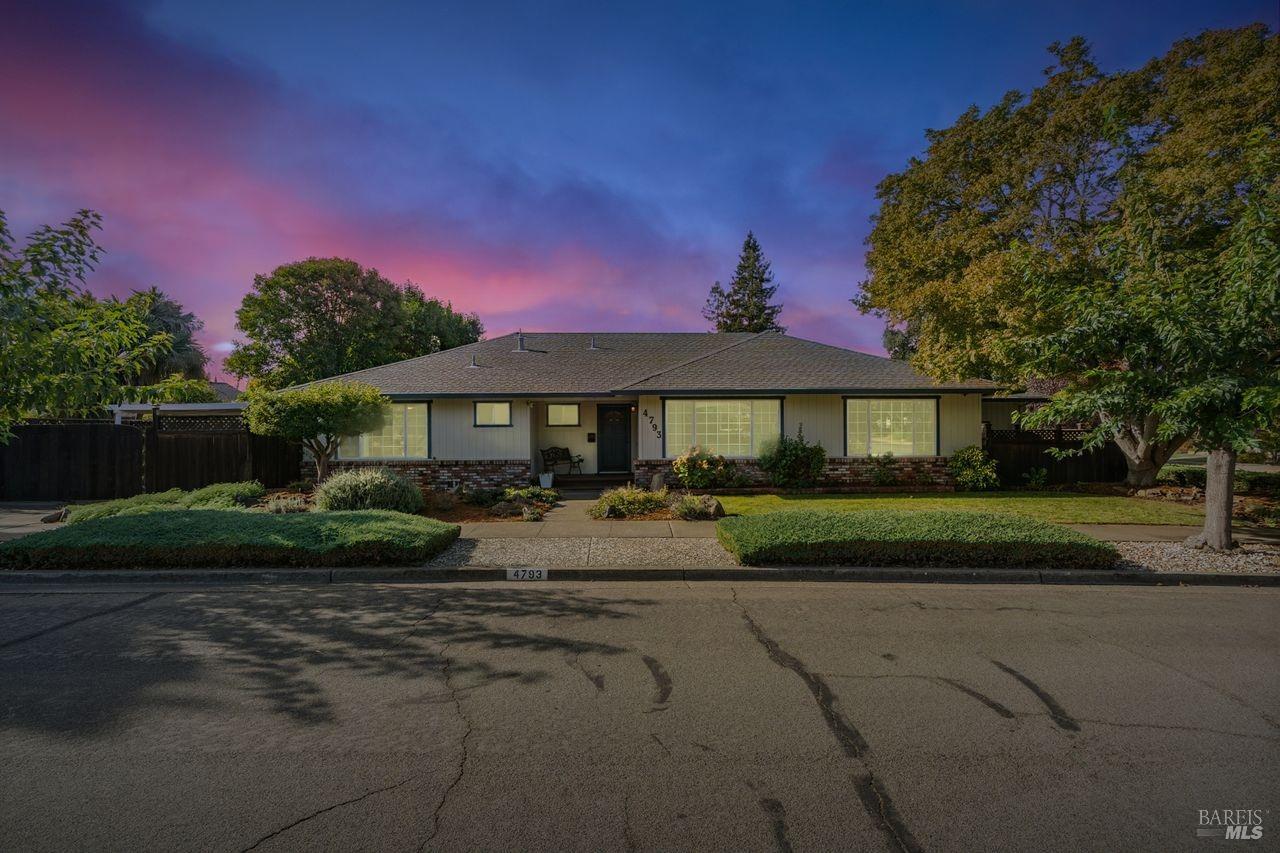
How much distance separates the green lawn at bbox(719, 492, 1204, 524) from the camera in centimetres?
1157

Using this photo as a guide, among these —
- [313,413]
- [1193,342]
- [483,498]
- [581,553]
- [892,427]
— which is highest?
[1193,342]

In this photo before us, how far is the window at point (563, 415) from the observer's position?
18.5m

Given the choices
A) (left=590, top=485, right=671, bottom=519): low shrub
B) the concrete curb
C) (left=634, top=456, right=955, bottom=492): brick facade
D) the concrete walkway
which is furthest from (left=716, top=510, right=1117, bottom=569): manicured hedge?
the concrete walkway

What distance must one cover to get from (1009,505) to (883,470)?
320 cm

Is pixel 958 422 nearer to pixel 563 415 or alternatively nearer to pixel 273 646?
pixel 563 415

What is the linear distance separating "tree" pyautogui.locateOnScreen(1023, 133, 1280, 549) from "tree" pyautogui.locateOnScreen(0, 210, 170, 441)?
491 inches

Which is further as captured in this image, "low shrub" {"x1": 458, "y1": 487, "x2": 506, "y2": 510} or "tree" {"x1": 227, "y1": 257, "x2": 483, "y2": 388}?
"tree" {"x1": 227, "y1": 257, "x2": 483, "y2": 388}

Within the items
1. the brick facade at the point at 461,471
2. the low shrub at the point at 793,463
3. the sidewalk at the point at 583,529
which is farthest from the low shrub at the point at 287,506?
the low shrub at the point at 793,463

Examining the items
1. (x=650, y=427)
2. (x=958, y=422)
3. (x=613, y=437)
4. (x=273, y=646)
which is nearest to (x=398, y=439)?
(x=613, y=437)

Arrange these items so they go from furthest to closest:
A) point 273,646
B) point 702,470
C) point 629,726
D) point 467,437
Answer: point 467,437 < point 702,470 < point 273,646 < point 629,726

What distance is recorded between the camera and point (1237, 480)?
15492 millimetres

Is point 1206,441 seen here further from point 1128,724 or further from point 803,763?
point 803,763

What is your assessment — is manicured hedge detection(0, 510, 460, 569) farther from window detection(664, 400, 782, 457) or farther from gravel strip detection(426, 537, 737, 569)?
window detection(664, 400, 782, 457)

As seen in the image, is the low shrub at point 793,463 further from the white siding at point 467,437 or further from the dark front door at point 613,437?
the white siding at point 467,437
